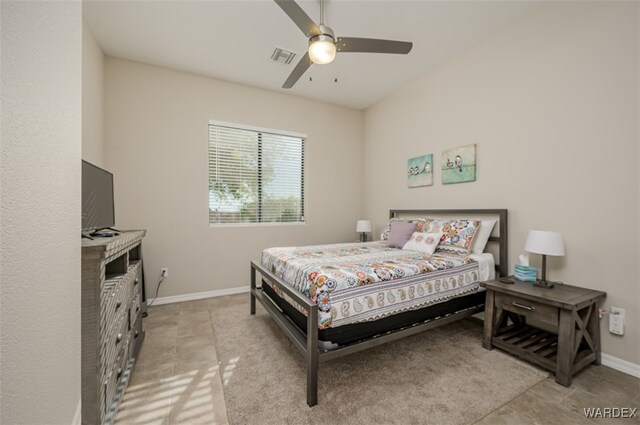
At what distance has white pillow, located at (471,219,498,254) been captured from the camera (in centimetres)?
270

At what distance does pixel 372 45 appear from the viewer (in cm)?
204

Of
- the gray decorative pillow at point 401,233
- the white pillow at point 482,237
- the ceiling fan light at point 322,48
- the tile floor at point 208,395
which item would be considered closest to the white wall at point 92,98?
the tile floor at point 208,395

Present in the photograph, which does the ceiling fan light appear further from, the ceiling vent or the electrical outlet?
the electrical outlet

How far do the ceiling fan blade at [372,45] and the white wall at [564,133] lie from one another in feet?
4.45

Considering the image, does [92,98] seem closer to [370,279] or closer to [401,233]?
[370,279]

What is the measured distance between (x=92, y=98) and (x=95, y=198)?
4.89 feet

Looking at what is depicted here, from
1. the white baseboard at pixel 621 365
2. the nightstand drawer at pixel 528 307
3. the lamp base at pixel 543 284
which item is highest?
the lamp base at pixel 543 284

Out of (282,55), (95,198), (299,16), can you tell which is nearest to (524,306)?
(299,16)

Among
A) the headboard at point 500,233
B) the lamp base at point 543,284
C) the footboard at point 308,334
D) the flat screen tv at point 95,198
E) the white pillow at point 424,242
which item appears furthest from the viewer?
the white pillow at point 424,242

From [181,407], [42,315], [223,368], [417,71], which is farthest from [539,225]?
[42,315]

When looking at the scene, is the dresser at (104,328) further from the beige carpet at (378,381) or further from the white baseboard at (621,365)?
the white baseboard at (621,365)

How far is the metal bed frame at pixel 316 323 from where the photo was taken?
5.31 ft

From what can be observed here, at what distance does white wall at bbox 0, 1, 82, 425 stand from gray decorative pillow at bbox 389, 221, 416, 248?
2.78 metres

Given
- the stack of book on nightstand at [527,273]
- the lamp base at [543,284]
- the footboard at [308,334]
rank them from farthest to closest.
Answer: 1. the stack of book on nightstand at [527,273]
2. the lamp base at [543,284]
3. the footboard at [308,334]
